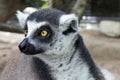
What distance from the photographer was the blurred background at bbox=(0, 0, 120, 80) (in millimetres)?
4086

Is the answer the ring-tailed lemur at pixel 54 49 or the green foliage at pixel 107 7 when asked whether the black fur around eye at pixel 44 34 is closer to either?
the ring-tailed lemur at pixel 54 49

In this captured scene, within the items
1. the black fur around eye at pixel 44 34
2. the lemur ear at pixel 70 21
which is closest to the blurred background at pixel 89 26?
the lemur ear at pixel 70 21

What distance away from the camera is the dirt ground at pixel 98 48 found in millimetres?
4270

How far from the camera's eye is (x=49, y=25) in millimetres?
2330

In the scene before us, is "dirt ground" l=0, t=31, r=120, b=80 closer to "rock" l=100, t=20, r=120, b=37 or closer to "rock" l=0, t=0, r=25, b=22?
"rock" l=100, t=20, r=120, b=37

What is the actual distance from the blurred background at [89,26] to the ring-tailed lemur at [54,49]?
0.16 metres

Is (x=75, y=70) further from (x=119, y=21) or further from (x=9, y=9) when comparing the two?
(x=119, y=21)

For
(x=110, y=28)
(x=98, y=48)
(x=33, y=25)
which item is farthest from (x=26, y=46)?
(x=110, y=28)

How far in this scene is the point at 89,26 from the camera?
26.3 feet

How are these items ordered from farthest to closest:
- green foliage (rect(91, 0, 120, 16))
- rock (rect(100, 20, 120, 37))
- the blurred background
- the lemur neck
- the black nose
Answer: green foliage (rect(91, 0, 120, 16))
rock (rect(100, 20, 120, 37))
the blurred background
the lemur neck
the black nose

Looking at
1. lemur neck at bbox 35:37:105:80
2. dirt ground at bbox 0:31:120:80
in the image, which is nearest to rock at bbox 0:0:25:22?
dirt ground at bbox 0:31:120:80

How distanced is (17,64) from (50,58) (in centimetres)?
50

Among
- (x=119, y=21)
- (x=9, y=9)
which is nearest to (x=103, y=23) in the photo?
(x=119, y=21)

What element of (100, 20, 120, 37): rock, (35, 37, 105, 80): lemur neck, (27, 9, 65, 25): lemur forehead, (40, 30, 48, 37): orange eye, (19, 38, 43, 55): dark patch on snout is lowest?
Answer: (100, 20, 120, 37): rock
